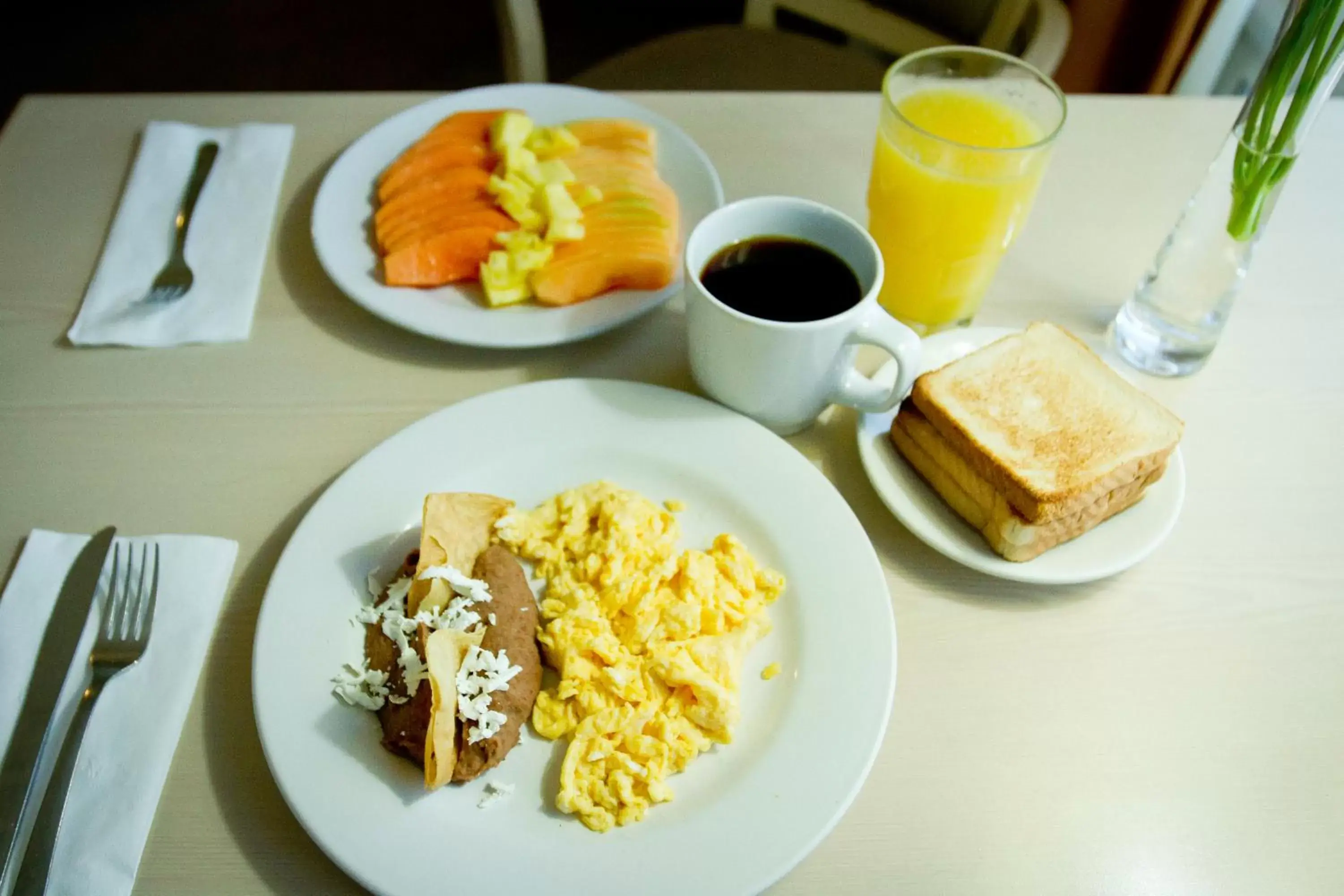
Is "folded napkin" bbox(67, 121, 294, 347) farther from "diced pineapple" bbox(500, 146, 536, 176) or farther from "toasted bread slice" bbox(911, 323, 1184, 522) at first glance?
"toasted bread slice" bbox(911, 323, 1184, 522)

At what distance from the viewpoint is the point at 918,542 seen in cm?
104

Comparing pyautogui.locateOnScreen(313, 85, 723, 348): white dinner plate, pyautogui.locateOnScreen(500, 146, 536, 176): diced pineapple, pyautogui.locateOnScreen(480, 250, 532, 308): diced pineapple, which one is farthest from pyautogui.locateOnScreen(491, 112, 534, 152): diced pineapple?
pyautogui.locateOnScreen(480, 250, 532, 308): diced pineapple

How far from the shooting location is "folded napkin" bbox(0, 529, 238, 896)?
0.80 metres

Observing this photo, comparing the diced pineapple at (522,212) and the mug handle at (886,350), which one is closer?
the mug handle at (886,350)

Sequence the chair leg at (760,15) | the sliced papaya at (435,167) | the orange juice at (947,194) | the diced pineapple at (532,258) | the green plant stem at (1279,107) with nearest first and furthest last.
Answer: the green plant stem at (1279,107) → the orange juice at (947,194) → the diced pineapple at (532,258) → the sliced papaya at (435,167) → the chair leg at (760,15)

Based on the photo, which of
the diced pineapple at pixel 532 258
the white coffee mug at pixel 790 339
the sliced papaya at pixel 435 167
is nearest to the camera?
the white coffee mug at pixel 790 339

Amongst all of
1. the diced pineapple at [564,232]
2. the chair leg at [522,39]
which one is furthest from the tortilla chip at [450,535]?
the chair leg at [522,39]

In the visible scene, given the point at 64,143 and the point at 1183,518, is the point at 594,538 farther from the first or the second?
the point at 64,143

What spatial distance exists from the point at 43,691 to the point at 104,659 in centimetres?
6

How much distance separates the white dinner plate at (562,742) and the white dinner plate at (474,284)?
12 cm

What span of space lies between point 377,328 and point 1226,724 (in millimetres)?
1102

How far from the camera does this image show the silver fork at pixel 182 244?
125 cm

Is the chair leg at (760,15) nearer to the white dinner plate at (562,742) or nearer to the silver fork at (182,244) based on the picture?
the silver fork at (182,244)

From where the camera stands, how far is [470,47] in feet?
11.2
